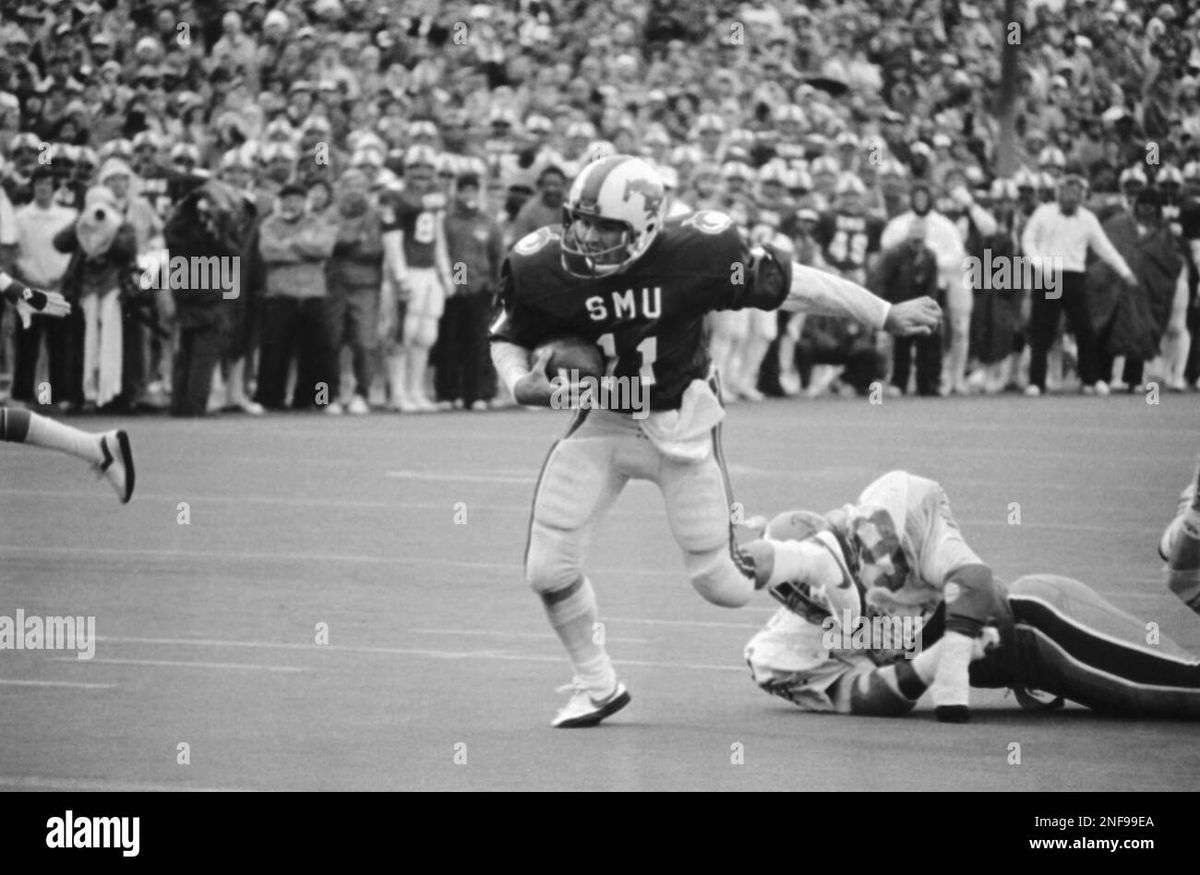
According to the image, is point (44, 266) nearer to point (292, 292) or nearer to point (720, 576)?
point (292, 292)

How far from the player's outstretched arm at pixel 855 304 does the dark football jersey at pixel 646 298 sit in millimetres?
107

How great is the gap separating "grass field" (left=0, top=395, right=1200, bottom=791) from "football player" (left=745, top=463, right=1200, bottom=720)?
0.13m

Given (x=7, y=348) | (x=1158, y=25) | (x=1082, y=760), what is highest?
(x=1158, y=25)

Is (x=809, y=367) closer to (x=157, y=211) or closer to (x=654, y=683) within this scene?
(x=157, y=211)

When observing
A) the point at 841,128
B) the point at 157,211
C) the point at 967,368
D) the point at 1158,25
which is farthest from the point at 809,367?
the point at 1158,25

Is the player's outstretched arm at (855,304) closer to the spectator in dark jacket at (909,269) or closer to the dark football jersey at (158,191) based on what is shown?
the dark football jersey at (158,191)

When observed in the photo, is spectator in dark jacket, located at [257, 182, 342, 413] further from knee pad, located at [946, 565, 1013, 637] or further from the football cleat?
knee pad, located at [946, 565, 1013, 637]

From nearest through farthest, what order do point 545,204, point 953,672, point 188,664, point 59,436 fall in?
point 953,672, point 188,664, point 59,436, point 545,204

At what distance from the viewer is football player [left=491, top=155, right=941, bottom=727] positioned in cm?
862

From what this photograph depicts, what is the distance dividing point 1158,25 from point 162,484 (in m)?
19.4

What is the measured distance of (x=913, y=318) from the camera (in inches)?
346

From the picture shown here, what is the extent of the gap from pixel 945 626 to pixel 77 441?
4046mm

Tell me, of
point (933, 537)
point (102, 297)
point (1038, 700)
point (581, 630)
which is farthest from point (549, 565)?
point (102, 297)

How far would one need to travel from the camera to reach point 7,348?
21.1 m
